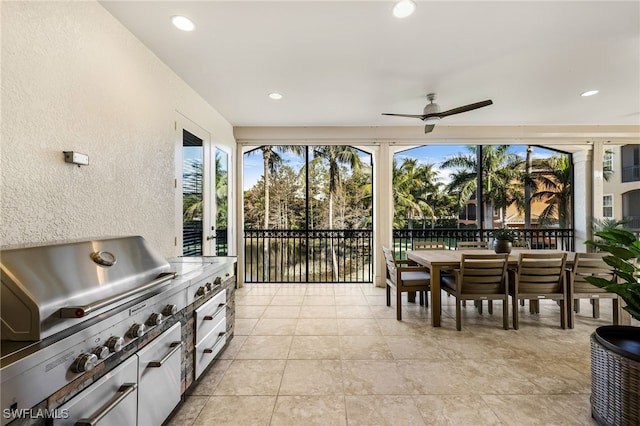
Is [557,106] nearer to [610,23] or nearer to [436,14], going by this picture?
[610,23]

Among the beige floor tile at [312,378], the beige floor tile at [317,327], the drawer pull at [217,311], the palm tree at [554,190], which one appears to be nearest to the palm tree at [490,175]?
the palm tree at [554,190]

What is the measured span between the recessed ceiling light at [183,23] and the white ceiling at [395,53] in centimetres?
4

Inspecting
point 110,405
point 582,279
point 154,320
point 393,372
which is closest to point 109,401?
point 110,405

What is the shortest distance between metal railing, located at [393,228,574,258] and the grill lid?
4557mm

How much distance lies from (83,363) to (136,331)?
0.91 feet

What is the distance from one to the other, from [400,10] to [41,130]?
7.50 feet

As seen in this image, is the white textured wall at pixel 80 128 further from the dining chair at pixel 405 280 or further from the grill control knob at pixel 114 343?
the dining chair at pixel 405 280

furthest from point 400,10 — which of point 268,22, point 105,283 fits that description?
point 105,283

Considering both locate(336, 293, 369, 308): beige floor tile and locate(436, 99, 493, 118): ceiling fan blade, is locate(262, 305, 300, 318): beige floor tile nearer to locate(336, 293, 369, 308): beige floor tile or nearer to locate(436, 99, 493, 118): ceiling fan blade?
locate(336, 293, 369, 308): beige floor tile

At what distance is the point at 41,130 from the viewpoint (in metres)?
1.47

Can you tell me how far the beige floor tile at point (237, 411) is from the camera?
1.71 meters

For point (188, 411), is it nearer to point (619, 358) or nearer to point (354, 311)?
point (354, 311)

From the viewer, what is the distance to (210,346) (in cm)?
214

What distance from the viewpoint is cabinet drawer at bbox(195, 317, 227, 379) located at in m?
1.97
